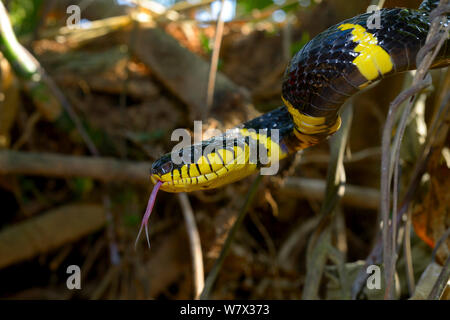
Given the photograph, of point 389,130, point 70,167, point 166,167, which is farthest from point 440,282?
point 70,167

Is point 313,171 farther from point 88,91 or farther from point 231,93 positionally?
point 88,91

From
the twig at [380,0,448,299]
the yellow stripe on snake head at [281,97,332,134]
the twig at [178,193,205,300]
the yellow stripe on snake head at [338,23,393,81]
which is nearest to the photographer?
the twig at [380,0,448,299]

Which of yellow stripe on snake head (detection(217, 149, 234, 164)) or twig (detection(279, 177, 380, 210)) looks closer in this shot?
yellow stripe on snake head (detection(217, 149, 234, 164))

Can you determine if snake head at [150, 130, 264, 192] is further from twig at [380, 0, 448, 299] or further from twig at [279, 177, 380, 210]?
twig at [279, 177, 380, 210]

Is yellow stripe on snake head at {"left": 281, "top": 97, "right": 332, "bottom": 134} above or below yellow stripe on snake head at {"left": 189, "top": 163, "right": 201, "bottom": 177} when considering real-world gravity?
above

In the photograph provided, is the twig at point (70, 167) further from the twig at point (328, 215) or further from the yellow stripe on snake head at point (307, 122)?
the yellow stripe on snake head at point (307, 122)

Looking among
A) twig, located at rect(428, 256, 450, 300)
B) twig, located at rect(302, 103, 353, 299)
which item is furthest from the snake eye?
twig, located at rect(428, 256, 450, 300)

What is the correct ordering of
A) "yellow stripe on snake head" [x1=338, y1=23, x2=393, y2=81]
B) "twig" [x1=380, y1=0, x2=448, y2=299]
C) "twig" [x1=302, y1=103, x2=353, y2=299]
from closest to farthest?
"twig" [x1=380, y1=0, x2=448, y2=299], "yellow stripe on snake head" [x1=338, y1=23, x2=393, y2=81], "twig" [x1=302, y1=103, x2=353, y2=299]

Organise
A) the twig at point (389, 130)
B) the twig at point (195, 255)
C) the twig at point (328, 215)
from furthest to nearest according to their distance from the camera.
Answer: the twig at point (195, 255)
the twig at point (328, 215)
the twig at point (389, 130)

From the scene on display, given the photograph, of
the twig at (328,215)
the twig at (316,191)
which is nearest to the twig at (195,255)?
the twig at (328,215)

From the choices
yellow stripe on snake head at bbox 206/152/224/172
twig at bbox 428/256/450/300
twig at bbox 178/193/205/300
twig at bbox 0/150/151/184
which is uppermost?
twig at bbox 0/150/151/184
